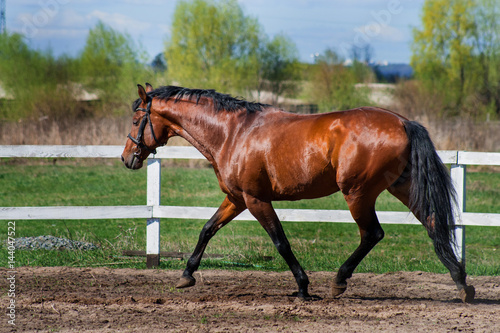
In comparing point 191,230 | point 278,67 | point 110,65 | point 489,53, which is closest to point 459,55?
point 489,53

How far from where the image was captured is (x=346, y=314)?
4.40 m

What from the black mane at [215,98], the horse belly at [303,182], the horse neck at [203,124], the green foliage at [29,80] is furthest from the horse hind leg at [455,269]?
the green foliage at [29,80]

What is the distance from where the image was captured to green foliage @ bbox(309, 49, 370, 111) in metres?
27.3

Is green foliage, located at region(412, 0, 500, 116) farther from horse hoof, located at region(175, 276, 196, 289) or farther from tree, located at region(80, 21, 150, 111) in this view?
horse hoof, located at region(175, 276, 196, 289)

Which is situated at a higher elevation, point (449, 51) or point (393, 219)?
point (449, 51)

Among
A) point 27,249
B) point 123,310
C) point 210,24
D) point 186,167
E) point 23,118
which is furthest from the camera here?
point 210,24

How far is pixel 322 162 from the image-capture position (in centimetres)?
469

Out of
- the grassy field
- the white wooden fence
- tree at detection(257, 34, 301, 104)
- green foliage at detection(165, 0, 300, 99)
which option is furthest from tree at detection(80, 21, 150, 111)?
the white wooden fence

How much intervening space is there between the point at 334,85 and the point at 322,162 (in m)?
24.2

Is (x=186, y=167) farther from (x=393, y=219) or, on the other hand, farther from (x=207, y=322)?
(x=207, y=322)

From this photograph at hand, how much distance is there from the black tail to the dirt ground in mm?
524

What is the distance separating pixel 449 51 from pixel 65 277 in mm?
31736

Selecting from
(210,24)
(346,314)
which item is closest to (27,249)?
(346,314)

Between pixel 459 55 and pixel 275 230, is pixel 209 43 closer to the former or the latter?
pixel 459 55
